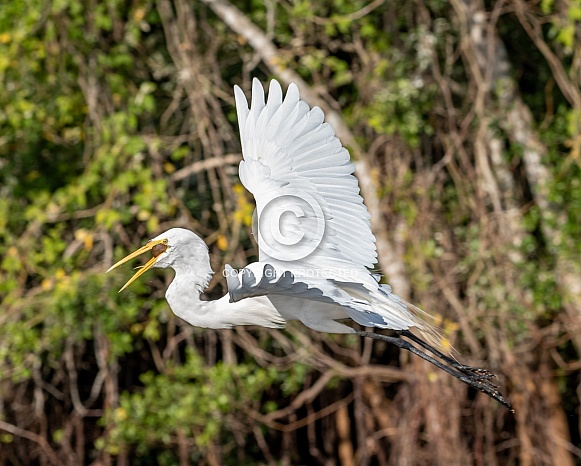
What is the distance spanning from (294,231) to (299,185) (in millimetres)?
126

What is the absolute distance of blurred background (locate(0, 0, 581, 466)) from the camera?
16.6 feet

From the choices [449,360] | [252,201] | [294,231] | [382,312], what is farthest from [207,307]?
[252,201]

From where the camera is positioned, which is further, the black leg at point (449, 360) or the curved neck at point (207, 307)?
the black leg at point (449, 360)

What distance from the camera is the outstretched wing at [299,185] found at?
308 cm

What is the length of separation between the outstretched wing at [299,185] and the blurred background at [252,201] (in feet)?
5.84

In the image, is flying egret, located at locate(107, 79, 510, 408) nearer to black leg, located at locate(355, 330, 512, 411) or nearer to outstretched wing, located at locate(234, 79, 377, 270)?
outstretched wing, located at locate(234, 79, 377, 270)

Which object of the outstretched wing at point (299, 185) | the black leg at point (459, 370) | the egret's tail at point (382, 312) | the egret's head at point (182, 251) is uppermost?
the outstretched wing at point (299, 185)

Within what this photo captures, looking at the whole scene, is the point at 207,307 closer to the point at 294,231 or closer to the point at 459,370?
the point at 294,231

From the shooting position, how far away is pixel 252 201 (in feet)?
16.6

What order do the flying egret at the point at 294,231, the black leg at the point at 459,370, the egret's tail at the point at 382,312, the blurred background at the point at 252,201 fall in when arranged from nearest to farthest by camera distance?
the egret's tail at the point at 382,312, the flying egret at the point at 294,231, the black leg at the point at 459,370, the blurred background at the point at 252,201

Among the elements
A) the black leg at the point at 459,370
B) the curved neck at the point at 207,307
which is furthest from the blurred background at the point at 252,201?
the curved neck at the point at 207,307

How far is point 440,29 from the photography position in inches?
211

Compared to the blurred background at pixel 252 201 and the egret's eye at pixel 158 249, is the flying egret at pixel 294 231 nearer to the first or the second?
the egret's eye at pixel 158 249

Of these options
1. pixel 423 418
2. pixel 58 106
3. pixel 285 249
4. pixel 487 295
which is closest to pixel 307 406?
Result: pixel 423 418
